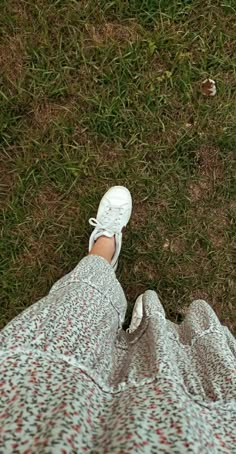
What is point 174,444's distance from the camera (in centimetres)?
76

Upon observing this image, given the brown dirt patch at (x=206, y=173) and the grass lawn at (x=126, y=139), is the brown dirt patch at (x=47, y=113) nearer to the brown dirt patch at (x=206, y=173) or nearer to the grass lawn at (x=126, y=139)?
the grass lawn at (x=126, y=139)

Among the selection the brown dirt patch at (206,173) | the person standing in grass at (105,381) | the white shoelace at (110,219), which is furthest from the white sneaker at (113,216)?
the person standing in grass at (105,381)

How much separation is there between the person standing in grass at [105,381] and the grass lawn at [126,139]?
50 centimetres

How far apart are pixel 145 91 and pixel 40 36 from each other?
0.47 m

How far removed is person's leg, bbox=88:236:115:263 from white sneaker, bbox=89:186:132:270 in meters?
0.01

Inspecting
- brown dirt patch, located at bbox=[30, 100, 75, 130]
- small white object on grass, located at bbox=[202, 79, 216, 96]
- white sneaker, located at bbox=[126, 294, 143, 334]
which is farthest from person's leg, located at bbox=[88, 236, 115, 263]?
small white object on grass, located at bbox=[202, 79, 216, 96]

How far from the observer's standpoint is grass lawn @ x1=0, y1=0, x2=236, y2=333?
6.84ft

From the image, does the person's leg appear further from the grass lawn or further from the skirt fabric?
the skirt fabric

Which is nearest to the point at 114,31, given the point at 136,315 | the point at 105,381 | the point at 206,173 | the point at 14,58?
the point at 14,58

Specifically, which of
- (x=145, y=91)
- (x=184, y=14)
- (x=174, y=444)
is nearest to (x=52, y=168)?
(x=145, y=91)

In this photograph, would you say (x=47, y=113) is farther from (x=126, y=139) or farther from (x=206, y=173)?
(x=206, y=173)

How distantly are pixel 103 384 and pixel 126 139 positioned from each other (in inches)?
50.1

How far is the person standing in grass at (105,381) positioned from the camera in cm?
77

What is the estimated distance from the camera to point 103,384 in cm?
101
